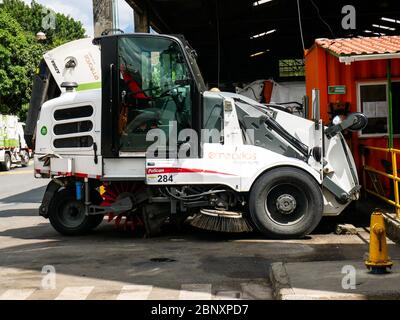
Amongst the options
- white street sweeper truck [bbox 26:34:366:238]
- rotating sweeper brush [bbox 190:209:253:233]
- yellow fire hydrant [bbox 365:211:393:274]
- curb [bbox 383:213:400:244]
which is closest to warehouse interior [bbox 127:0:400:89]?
white street sweeper truck [bbox 26:34:366:238]

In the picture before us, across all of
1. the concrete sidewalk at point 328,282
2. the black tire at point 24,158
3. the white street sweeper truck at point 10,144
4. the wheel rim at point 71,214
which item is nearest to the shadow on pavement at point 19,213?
the wheel rim at point 71,214

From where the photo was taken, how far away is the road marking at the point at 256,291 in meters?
6.27

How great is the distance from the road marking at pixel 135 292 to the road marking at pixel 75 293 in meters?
0.36

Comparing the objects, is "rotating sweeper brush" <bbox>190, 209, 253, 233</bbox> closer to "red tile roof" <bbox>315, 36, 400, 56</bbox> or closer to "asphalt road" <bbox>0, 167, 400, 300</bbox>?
"asphalt road" <bbox>0, 167, 400, 300</bbox>

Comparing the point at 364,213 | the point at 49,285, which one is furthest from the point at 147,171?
the point at 364,213

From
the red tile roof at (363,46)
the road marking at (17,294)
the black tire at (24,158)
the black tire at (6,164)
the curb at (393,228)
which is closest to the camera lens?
the road marking at (17,294)

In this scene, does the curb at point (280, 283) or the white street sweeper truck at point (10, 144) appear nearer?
the curb at point (280, 283)

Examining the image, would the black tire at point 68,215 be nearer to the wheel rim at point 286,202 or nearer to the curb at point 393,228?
the wheel rim at point 286,202

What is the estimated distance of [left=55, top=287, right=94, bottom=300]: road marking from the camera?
6.36 m

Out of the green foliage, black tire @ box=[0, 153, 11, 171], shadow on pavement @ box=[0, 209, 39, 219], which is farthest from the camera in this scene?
the green foliage

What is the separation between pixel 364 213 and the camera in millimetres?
10539

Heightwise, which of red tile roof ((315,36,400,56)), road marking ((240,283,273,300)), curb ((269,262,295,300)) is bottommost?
road marking ((240,283,273,300))

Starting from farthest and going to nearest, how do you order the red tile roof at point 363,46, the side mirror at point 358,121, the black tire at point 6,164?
Answer: the black tire at point 6,164, the red tile roof at point 363,46, the side mirror at point 358,121

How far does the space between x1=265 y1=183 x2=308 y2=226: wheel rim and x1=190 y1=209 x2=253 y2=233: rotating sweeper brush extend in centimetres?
41
